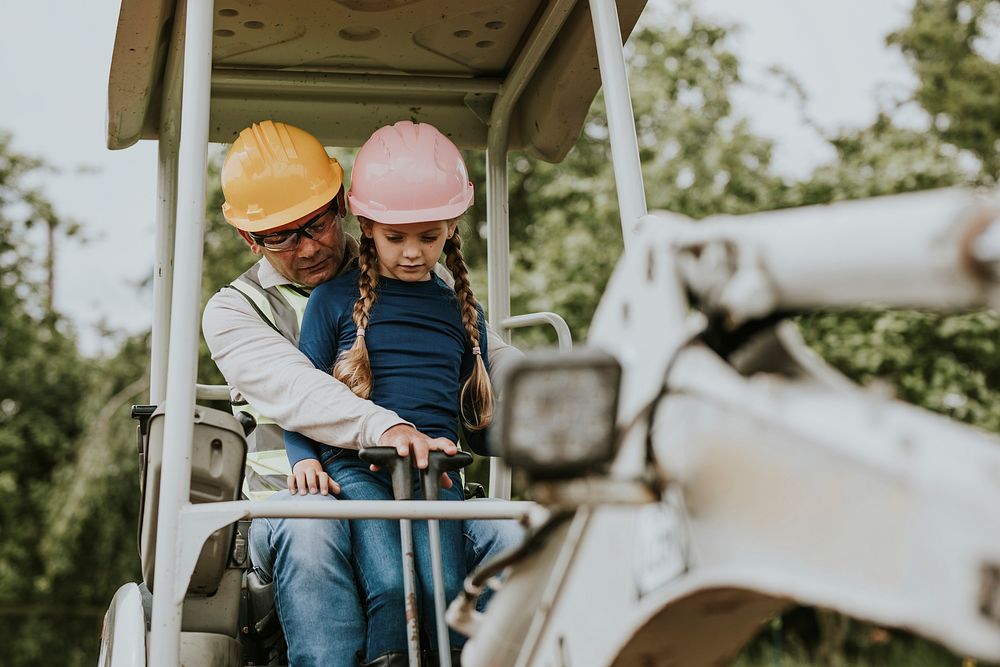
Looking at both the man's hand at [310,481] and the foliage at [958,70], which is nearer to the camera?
the man's hand at [310,481]

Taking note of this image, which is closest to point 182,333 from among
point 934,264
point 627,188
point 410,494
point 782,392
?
point 410,494

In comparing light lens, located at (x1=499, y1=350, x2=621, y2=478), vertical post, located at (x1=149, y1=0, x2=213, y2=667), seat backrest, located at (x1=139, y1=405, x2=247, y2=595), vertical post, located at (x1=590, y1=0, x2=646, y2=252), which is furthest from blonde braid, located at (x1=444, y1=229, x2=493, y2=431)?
light lens, located at (x1=499, y1=350, x2=621, y2=478)

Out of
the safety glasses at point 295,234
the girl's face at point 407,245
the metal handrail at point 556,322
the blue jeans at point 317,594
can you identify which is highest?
the safety glasses at point 295,234

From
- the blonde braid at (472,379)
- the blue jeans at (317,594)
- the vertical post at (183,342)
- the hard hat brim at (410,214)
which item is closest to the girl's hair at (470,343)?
the blonde braid at (472,379)

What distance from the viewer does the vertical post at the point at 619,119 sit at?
9.35 ft

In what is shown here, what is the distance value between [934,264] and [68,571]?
638 inches

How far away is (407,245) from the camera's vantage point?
3.33 meters

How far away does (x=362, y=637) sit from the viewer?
2.92 m

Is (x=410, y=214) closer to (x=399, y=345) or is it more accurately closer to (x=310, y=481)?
(x=399, y=345)

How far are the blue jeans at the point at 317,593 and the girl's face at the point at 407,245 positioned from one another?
2.21 feet

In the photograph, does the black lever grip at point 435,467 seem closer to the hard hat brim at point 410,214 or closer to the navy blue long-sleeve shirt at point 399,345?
the navy blue long-sleeve shirt at point 399,345

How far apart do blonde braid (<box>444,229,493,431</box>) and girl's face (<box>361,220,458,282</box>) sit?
21 cm

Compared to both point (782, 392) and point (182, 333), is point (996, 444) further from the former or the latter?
point (182, 333)

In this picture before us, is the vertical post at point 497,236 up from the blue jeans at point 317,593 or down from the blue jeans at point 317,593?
up
